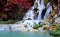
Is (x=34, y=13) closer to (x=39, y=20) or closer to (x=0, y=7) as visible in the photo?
(x=39, y=20)

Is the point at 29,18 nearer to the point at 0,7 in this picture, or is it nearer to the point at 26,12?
the point at 26,12

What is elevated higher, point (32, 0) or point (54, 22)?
point (32, 0)

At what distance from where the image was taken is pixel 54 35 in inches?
332

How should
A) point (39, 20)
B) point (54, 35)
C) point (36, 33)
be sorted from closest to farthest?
1. point (54, 35)
2. point (36, 33)
3. point (39, 20)

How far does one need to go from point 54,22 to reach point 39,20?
27.5 inches

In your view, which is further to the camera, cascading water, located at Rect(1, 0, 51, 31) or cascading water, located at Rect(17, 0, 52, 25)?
cascading water, located at Rect(17, 0, 52, 25)

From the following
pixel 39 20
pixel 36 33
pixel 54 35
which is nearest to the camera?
pixel 54 35

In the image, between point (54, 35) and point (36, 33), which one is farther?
point (36, 33)

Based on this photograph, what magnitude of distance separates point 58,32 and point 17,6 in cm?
251

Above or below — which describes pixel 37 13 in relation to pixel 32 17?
above

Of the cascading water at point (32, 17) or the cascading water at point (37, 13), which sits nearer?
the cascading water at point (32, 17)

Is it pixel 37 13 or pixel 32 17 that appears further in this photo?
pixel 37 13

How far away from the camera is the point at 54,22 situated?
970cm

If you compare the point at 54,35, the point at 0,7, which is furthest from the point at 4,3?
→ the point at 54,35
